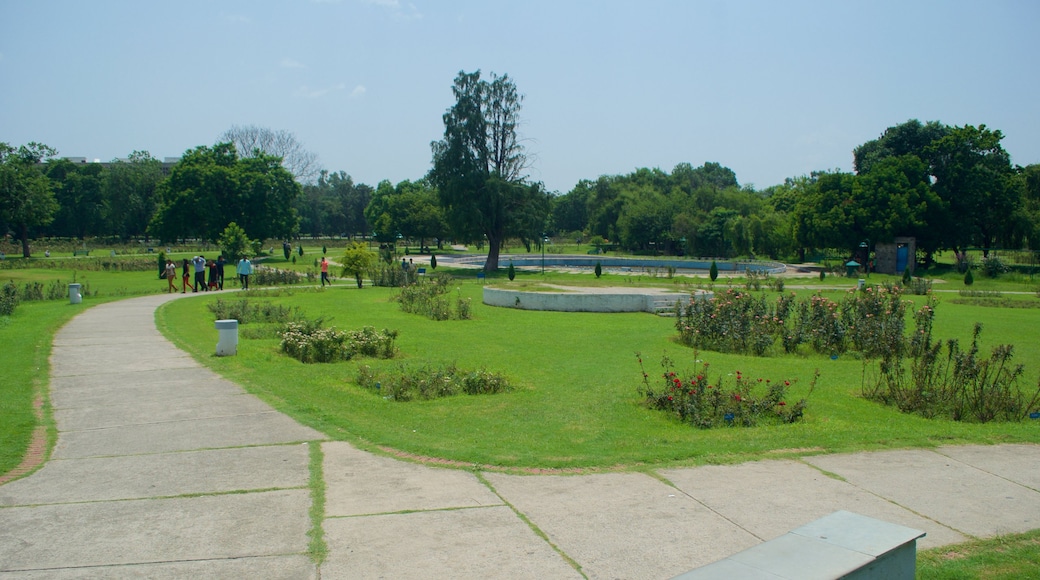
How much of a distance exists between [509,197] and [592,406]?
122ft

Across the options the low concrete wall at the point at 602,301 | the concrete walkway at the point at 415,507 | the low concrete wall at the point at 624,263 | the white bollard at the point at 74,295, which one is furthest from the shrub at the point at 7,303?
the low concrete wall at the point at 624,263

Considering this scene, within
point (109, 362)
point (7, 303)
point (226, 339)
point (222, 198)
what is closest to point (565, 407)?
point (226, 339)

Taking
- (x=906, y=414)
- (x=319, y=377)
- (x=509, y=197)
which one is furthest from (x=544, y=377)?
(x=509, y=197)

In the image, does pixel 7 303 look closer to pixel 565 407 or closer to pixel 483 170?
pixel 565 407

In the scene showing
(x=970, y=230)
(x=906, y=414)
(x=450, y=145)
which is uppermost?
(x=450, y=145)

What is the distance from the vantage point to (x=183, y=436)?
752 centimetres

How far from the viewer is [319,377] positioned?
11.0 m

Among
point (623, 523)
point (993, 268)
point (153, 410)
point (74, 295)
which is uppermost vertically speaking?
point (993, 268)

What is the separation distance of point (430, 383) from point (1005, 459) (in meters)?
6.67

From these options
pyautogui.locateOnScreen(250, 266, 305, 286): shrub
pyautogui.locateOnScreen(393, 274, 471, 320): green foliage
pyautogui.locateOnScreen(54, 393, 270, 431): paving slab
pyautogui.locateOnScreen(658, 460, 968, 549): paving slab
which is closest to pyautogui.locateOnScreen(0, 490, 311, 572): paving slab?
pyautogui.locateOnScreen(54, 393, 270, 431): paving slab

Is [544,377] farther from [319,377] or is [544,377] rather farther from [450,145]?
[450,145]

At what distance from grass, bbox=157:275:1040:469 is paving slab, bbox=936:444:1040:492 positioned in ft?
0.70

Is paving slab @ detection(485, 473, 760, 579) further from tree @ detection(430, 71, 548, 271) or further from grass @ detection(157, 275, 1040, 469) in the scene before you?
tree @ detection(430, 71, 548, 271)

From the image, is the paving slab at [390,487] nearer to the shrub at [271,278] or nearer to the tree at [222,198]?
the shrub at [271,278]
